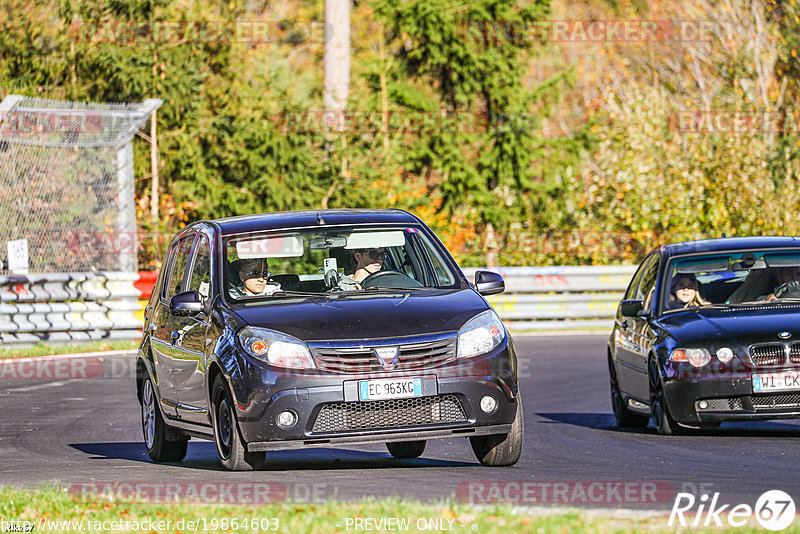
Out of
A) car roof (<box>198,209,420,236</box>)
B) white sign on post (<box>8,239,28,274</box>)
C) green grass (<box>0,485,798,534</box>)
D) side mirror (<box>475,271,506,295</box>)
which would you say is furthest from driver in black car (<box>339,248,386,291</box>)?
white sign on post (<box>8,239,28,274</box>)

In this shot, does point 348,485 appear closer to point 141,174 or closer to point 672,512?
point 672,512

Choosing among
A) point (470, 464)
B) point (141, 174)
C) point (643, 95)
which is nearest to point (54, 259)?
point (141, 174)

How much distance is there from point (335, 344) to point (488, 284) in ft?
5.65

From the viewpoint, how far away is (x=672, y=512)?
7.20 m

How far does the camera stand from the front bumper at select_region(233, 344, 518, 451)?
353 inches

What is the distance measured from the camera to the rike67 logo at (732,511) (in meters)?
6.74

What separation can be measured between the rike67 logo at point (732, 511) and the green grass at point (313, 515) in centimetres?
15

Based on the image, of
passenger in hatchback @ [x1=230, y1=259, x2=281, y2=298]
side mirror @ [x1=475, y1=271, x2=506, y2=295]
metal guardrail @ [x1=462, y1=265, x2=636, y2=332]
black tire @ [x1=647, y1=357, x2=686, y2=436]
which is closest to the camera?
passenger in hatchback @ [x1=230, y1=259, x2=281, y2=298]

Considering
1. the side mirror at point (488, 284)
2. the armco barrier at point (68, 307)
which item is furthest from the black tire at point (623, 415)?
the armco barrier at point (68, 307)

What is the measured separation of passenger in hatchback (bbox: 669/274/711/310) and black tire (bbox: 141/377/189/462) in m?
4.33

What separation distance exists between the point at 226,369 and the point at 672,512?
126 inches

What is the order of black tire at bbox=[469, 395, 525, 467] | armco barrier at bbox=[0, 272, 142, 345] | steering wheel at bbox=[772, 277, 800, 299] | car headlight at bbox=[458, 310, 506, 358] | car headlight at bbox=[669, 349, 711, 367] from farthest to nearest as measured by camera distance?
armco barrier at bbox=[0, 272, 142, 345] < steering wheel at bbox=[772, 277, 800, 299] < car headlight at bbox=[669, 349, 711, 367] < black tire at bbox=[469, 395, 525, 467] < car headlight at bbox=[458, 310, 506, 358]

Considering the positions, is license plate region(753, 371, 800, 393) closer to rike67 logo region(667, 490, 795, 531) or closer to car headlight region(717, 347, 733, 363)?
car headlight region(717, 347, 733, 363)

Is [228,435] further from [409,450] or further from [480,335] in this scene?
[409,450]
